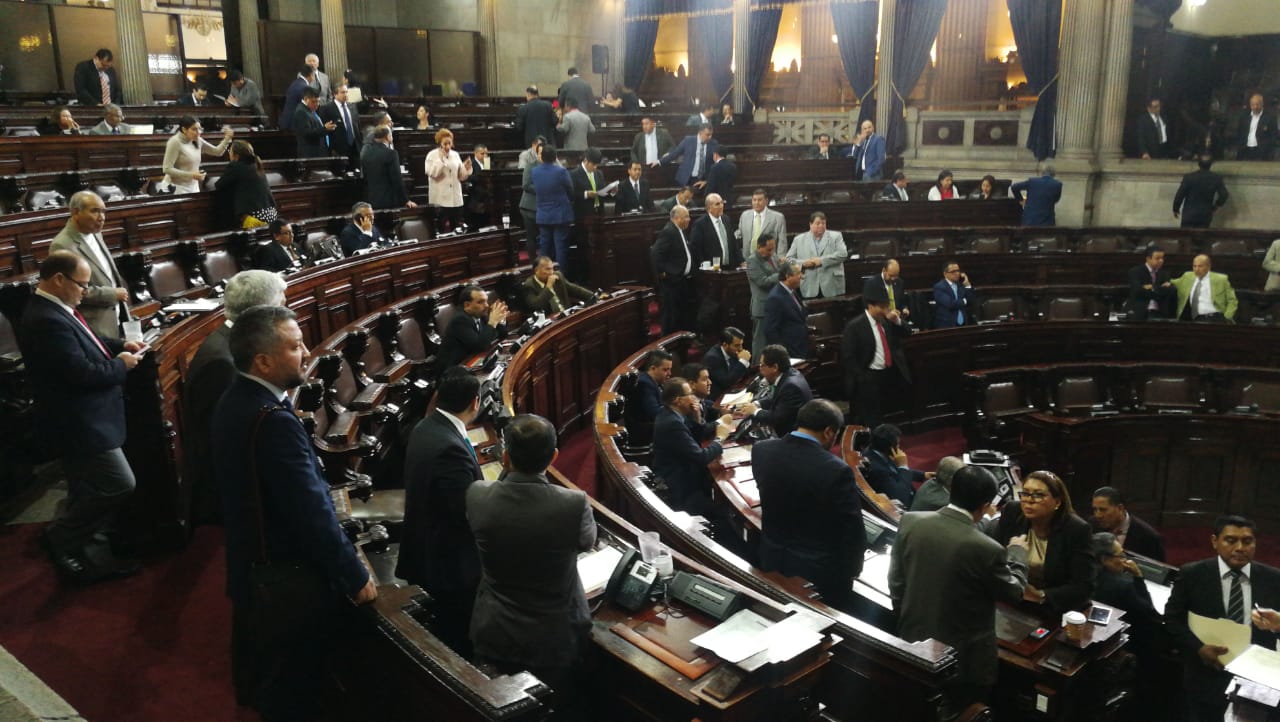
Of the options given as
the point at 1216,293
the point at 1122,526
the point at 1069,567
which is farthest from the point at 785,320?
the point at 1216,293

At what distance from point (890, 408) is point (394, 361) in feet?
13.9

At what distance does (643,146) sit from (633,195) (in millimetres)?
2283

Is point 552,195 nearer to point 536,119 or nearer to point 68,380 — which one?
point 536,119

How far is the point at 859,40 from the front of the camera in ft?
49.7

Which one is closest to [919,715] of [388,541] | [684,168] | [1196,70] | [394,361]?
[388,541]

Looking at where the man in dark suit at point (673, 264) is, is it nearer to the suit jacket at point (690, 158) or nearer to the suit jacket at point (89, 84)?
the suit jacket at point (690, 158)

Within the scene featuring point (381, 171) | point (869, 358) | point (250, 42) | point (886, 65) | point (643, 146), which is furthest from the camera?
point (250, 42)

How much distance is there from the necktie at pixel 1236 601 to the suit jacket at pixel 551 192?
18.2 feet

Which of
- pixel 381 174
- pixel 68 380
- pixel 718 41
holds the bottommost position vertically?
pixel 68 380

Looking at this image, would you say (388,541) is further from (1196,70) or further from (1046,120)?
(1196,70)

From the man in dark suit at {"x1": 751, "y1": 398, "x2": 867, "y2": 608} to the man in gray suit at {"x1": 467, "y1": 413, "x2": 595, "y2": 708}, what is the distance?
1.12 metres

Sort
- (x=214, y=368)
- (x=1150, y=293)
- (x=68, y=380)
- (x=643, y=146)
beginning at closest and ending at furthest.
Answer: (x=214, y=368), (x=68, y=380), (x=1150, y=293), (x=643, y=146)

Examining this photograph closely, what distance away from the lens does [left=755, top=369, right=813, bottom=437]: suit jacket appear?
15.7 feet

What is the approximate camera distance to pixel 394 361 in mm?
5543
